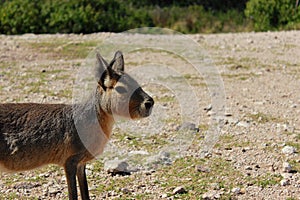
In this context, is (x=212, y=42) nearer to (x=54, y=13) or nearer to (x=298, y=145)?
(x=54, y=13)

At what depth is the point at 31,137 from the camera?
5.14m

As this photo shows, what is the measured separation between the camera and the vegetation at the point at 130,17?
1653 centimetres

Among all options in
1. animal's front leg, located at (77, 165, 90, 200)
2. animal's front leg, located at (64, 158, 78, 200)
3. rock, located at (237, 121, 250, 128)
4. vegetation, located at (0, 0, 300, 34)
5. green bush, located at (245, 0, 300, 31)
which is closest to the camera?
animal's front leg, located at (64, 158, 78, 200)

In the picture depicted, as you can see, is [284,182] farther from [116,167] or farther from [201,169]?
[116,167]

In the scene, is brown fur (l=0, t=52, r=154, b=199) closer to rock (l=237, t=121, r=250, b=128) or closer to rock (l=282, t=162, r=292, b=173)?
rock (l=282, t=162, r=292, b=173)

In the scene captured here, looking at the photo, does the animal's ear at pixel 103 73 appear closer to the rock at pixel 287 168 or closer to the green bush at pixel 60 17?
the rock at pixel 287 168

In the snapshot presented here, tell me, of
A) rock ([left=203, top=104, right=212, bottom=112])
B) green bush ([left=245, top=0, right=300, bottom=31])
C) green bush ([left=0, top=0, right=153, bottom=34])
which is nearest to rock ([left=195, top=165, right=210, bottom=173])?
rock ([left=203, top=104, right=212, bottom=112])

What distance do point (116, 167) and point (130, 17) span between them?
12.4 m

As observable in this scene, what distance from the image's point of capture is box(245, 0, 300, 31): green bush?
18.5m

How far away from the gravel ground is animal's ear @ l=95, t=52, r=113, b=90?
3.92ft

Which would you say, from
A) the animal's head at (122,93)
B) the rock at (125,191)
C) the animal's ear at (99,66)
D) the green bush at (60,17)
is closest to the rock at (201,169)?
the rock at (125,191)

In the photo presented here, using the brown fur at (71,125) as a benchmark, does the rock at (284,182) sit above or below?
below

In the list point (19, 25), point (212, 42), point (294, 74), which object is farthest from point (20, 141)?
point (19, 25)

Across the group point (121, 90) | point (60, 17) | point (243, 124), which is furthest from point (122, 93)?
point (60, 17)
